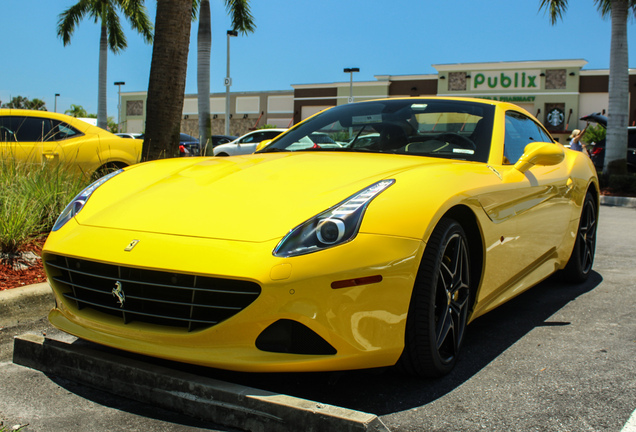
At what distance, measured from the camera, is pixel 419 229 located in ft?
8.16

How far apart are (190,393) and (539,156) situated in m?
2.30

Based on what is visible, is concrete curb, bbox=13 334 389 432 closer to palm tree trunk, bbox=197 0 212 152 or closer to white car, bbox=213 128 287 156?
palm tree trunk, bbox=197 0 212 152

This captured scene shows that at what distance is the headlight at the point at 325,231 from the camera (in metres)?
2.29

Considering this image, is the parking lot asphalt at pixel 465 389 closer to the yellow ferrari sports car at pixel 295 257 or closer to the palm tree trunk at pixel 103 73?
the yellow ferrari sports car at pixel 295 257

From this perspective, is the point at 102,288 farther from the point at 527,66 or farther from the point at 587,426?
the point at 527,66

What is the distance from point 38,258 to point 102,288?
2.33 meters

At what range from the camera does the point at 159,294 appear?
238 cm

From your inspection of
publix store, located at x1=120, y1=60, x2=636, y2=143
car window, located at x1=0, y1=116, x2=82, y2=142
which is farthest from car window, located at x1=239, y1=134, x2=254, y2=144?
publix store, located at x1=120, y1=60, x2=636, y2=143

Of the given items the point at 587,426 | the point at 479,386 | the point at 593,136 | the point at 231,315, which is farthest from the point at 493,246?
the point at 593,136

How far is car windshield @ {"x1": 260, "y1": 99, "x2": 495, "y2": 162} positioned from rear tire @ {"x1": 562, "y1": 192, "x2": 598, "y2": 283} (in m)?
1.55

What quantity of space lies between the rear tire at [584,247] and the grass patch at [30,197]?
4058 mm

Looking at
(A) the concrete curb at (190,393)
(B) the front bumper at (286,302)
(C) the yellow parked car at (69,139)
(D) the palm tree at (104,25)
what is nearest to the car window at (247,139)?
(D) the palm tree at (104,25)

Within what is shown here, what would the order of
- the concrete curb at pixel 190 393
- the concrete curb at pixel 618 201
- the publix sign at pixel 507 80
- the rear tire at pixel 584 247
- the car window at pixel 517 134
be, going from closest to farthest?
the concrete curb at pixel 190 393, the car window at pixel 517 134, the rear tire at pixel 584 247, the concrete curb at pixel 618 201, the publix sign at pixel 507 80

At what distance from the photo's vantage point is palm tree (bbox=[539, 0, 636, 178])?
15297 millimetres
